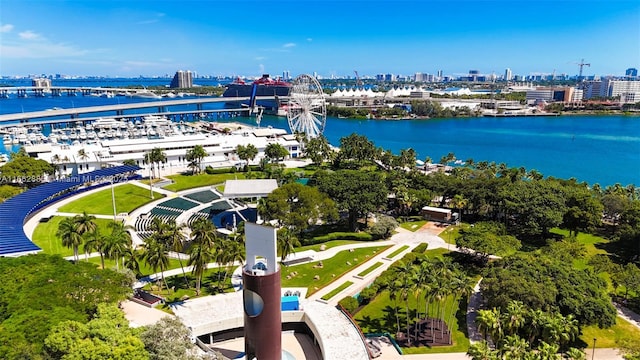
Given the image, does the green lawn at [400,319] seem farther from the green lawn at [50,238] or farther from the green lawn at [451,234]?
the green lawn at [50,238]

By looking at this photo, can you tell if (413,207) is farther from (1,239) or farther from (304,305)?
(1,239)

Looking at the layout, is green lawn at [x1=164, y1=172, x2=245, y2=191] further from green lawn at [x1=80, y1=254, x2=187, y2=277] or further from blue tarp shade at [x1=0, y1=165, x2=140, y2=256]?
green lawn at [x1=80, y1=254, x2=187, y2=277]

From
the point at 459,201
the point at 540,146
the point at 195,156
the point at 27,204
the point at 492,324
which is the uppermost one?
the point at 195,156

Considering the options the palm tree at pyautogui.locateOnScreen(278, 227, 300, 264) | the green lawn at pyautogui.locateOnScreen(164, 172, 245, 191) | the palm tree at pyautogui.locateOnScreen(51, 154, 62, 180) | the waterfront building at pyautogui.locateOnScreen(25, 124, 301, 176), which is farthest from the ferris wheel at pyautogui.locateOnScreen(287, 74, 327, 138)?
the palm tree at pyautogui.locateOnScreen(278, 227, 300, 264)

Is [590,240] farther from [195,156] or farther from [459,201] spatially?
[195,156]

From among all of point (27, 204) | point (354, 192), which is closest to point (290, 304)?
point (354, 192)

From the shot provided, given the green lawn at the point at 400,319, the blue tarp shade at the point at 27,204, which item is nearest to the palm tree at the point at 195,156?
the blue tarp shade at the point at 27,204

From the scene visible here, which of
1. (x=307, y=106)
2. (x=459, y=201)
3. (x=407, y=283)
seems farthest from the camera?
(x=307, y=106)
